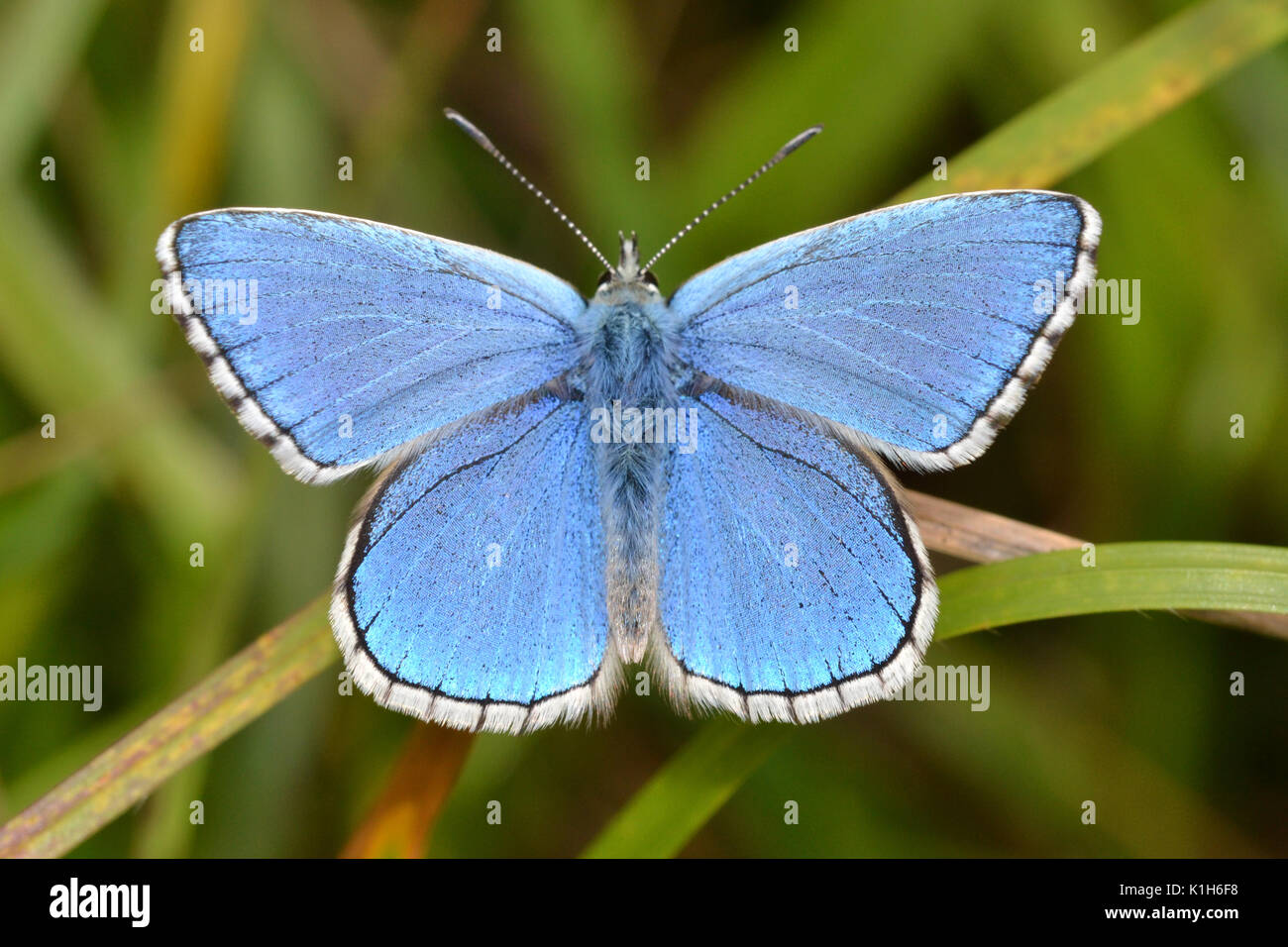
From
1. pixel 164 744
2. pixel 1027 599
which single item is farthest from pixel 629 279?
pixel 164 744

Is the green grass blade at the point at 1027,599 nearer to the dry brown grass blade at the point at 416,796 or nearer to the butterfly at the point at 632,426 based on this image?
the butterfly at the point at 632,426

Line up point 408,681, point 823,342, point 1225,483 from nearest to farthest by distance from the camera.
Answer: point 408,681 → point 823,342 → point 1225,483

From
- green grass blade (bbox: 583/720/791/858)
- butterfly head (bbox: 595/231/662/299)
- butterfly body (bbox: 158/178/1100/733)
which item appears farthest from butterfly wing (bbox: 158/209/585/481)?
green grass blade (bbox: 583/720/791/858)

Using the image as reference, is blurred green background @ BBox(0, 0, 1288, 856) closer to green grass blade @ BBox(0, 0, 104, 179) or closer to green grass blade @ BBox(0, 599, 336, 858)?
green grass blade @ BBox(0, 0, 104, 179)

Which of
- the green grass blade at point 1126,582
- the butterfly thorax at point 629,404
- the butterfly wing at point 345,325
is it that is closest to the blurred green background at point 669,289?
the butterfly wing at point 345,325

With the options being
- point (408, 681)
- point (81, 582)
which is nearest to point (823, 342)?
point (408, 681)

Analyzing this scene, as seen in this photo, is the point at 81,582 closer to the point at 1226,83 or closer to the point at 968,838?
the point at 968,838
